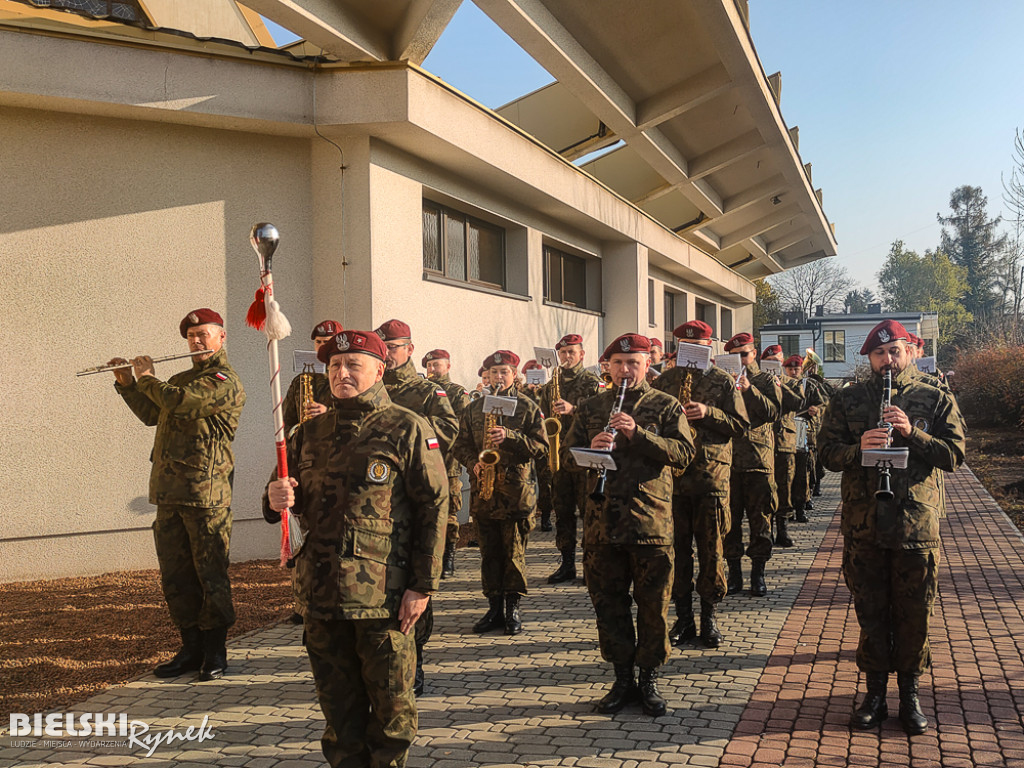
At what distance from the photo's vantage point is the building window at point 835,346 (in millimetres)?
59938

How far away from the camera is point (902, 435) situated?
4703mm

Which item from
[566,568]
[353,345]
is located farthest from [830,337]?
[353,345]

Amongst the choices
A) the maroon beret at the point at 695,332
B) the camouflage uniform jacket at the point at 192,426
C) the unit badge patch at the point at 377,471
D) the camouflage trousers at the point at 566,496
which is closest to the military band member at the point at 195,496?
the camouflage uniform jacket at the point at 192,426

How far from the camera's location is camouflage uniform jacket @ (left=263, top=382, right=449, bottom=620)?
12.0 feet

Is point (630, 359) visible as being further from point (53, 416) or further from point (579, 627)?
point (53, 416)

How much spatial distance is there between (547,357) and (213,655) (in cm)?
492

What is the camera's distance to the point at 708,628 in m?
→ 6.46

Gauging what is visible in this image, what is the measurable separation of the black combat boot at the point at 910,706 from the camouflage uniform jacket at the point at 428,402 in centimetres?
356

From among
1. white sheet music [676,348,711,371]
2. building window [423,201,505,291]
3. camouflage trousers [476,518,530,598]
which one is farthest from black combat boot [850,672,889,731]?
building window [423,201,505,291]

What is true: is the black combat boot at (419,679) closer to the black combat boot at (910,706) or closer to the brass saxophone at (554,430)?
the brass saxophone at (554,430)

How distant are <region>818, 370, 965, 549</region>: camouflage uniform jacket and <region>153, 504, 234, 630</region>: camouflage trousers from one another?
13.7 ft

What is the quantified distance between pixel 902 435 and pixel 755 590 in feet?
12.3

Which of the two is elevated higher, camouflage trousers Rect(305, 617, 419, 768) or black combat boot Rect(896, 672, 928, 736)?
camouflage trousers Rect(305, 617, 419, 768)

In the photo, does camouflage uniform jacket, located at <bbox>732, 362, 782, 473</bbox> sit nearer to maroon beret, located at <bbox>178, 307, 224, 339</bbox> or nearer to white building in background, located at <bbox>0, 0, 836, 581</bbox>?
white building in background, located at <bbox>0, 0, 836, 581</bbox>
